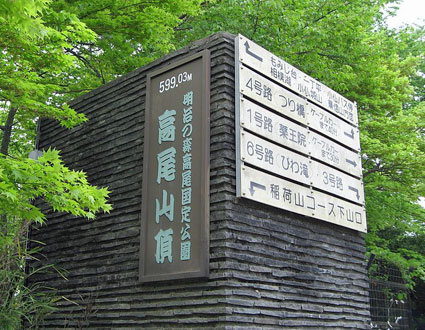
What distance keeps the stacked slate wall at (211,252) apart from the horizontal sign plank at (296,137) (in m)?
0.26

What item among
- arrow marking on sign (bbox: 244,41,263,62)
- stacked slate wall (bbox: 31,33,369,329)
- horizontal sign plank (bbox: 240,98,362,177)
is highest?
arrow marking on sign (bbox: 244,41,263,62)

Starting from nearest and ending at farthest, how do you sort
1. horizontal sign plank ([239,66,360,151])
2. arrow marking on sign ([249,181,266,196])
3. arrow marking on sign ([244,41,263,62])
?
arrow marking on sign ([249,181,266,196])
horizontal sign plank ([239,66,360,151])
arrow marking on sign ([244,41,263,62])

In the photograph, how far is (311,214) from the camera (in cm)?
629

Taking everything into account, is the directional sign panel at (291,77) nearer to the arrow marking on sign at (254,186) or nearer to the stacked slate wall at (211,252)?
the stacked slate wall at (211,252)

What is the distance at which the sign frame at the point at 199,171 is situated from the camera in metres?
5.13

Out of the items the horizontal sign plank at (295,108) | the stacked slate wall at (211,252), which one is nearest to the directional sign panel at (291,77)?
the horizontal sign plank at (295,108)

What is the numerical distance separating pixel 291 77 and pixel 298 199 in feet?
5.29

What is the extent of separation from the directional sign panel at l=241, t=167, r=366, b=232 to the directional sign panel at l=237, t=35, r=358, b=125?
132 centimetres

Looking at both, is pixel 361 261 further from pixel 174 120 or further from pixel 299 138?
pixel 174 120

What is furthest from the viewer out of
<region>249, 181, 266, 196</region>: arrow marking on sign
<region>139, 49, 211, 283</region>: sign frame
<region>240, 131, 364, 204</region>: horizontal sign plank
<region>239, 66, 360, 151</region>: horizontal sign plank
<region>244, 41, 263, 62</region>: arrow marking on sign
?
<region>244, 41, 263, 62</region>: arrow marking on sign

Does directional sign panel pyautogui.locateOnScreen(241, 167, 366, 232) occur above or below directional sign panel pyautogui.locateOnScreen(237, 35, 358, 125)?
below

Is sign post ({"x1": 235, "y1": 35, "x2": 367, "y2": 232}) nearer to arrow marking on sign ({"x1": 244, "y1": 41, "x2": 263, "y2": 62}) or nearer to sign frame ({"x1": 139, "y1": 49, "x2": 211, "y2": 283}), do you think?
arrow marking on sign ({"x1": 244, "y1": 41, "x2": 263, "y2": 62})

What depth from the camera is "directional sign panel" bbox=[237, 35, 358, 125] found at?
597 centimetres

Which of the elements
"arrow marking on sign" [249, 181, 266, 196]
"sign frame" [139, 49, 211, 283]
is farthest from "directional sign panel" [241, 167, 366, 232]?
"sign frame" [139, 49, 211, 283]
